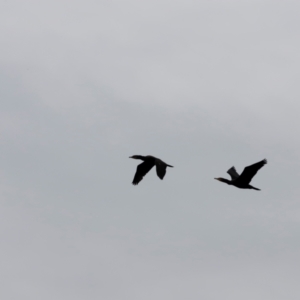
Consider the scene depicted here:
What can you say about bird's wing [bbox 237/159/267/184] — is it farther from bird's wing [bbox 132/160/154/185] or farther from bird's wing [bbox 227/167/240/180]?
bird's wing [bbox 132/160/154/185]

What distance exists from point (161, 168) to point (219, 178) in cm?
312

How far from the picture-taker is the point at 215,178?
37.3m

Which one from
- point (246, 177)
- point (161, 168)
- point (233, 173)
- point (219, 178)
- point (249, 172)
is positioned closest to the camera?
point (249, 172)

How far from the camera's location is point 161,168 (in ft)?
118

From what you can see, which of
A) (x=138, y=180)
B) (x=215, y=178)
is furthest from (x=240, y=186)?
(x=138, y=180)

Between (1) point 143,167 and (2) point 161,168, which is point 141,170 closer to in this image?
(1) point 143,167

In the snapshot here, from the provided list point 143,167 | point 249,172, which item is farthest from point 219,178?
point 143,167

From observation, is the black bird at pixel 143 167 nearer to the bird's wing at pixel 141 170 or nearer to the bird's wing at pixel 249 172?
the bird's wing at pixel 141 170

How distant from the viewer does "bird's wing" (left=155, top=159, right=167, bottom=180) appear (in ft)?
115

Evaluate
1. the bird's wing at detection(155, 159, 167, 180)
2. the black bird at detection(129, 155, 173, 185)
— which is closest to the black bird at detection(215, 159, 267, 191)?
the bird's wing at detection(155, 159, 167, 180)

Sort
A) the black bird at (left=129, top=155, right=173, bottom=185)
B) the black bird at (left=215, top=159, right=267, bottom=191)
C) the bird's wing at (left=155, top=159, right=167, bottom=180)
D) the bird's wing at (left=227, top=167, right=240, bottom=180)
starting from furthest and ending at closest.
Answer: the black bird at (left=129, top=155, right=173, bottom=185), the bird's wing at (left=227, top=167, right=240, bottom=180), the bird's wing at (left=155, top=159, right=167, bottom=180), the black bird at (left=215, top=159, right=267, bottom=191)

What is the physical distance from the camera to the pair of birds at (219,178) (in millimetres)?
34688

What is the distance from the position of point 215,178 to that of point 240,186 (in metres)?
1.74

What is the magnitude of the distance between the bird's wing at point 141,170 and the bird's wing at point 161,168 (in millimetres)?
2499
